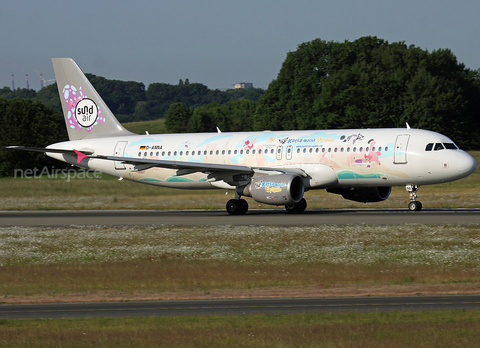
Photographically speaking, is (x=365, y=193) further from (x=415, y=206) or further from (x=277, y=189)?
(x=277, y=189)

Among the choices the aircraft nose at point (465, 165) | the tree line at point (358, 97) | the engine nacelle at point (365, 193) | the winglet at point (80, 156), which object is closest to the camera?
the aircraft nose at point (465, 165)

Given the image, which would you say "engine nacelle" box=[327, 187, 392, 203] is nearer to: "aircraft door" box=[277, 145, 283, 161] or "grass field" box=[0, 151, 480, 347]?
"aircraft door" box=[277, 145, 283, 161]

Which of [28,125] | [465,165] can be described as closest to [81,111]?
[465,165]

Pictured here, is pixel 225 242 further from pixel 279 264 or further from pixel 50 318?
pixel 50 318

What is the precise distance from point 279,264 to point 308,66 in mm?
88661

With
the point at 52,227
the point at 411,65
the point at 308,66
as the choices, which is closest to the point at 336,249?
the point at 52,227

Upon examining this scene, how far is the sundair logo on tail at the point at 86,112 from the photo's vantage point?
42.9 meters

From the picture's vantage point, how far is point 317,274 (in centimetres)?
1805

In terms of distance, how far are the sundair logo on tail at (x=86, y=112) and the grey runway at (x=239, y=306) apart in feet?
93.9

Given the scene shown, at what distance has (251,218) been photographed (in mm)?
33688

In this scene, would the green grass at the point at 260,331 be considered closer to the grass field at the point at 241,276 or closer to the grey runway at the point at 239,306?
the grass field at the point at 241,276

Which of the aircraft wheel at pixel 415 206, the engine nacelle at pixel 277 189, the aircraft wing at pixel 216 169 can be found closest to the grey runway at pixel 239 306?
the engine nacelle at pixel 277 189

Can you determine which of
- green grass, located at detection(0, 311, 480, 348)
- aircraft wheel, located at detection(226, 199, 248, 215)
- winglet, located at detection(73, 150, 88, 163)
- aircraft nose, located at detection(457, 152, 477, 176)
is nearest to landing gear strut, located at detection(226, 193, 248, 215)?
aircraft wheel, located at detection(226, 199, 248, 215)

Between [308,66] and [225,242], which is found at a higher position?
[308,66]
